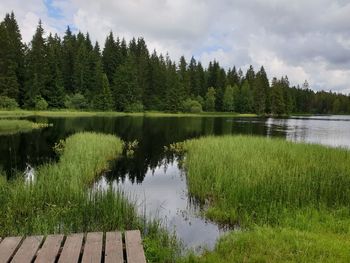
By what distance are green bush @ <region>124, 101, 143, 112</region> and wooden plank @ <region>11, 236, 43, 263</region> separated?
268 feet

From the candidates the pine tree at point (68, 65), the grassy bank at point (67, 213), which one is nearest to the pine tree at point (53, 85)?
the pine tree at point (68, 65)

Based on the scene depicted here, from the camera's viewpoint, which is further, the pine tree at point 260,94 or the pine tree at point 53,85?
the pine tree at point 260,94

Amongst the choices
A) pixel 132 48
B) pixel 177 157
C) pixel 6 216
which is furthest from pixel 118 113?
pixel 6 216

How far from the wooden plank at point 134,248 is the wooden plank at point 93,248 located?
0.46 m

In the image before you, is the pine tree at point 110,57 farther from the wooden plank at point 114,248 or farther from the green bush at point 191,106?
the wooden plank at point 114,248

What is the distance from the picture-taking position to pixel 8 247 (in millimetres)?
5801

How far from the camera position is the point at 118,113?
82.6 m

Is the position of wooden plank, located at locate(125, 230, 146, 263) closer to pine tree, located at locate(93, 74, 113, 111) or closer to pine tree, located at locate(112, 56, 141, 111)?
pine tree, located at locate(93, 74, 113, 111)

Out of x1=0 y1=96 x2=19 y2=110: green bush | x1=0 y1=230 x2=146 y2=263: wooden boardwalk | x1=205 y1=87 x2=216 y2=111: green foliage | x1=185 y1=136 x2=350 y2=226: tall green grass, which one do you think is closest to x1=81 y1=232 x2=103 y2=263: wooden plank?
x1=0 y1=230 x2=146 y2=263: wooden boardwalk

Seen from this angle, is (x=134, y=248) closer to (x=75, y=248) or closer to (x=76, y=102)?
(x=75, y=248)

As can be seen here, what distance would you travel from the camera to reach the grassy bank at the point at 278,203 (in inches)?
285

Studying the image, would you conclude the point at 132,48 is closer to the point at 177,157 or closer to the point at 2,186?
the point at 177,157

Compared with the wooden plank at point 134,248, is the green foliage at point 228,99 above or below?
above

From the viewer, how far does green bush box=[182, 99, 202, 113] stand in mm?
99438
